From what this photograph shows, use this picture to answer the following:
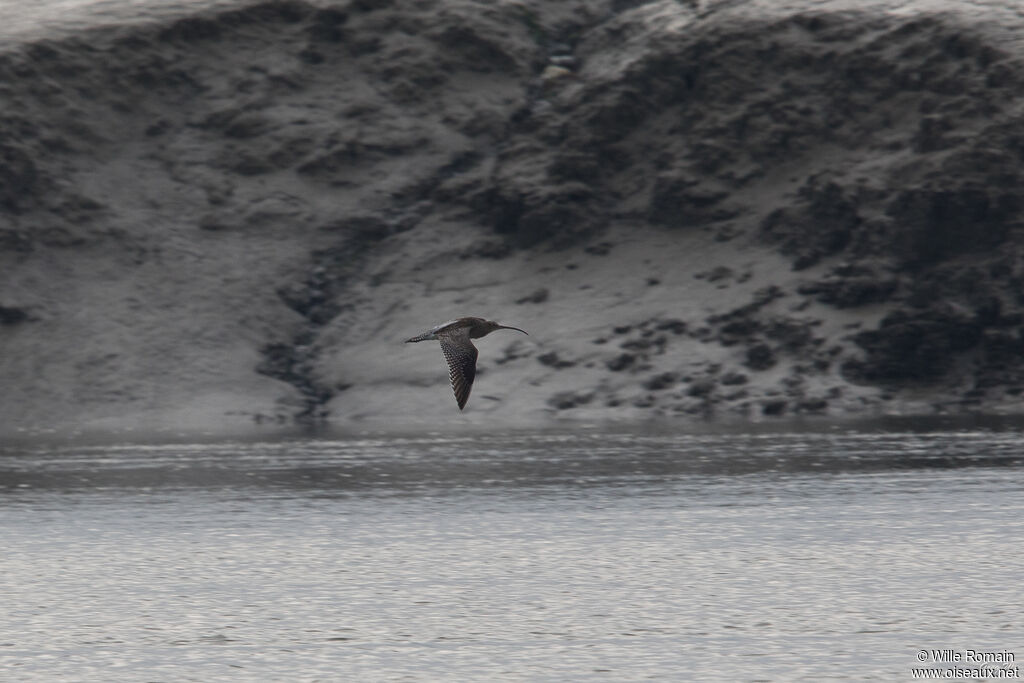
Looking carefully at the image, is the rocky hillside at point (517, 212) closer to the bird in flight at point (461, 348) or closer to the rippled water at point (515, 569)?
the bird in flight at point (461, 348)

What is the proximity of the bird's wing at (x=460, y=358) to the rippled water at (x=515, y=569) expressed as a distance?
1.48 meters

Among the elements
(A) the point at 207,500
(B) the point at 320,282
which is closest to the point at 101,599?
(A) the point at 207,500

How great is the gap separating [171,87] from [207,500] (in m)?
44.0

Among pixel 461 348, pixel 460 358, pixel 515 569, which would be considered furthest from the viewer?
pixel 461 348

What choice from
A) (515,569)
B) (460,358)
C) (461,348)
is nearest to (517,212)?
(461,348)

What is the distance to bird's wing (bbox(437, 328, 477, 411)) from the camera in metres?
23.9

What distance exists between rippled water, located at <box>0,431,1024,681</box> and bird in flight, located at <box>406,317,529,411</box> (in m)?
1.53

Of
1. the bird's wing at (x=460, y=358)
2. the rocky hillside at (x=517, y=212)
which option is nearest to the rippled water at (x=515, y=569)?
the bird's wing at (x=460, y=358)

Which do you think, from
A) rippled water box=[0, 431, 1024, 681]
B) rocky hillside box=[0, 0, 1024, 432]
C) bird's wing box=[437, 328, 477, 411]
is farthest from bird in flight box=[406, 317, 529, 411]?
rocky hillside box=[0, 0, 1024, 432]

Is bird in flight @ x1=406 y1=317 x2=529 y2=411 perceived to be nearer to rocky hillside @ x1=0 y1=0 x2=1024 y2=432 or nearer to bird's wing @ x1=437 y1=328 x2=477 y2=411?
bird's wing @ x1=437 y1=328 x2=477 y2=411

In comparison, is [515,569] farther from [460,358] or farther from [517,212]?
[517,212]

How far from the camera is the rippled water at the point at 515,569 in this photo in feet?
42.6

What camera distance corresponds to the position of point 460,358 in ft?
81.6

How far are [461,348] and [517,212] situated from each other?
1439 inches
